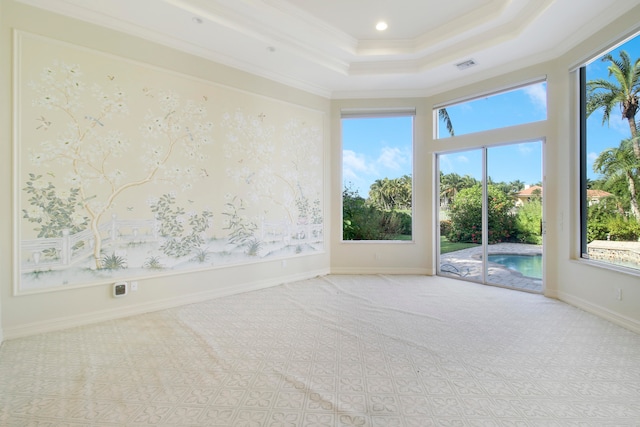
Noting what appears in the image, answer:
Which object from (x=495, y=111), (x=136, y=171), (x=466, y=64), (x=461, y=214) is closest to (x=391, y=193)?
(x=461, y=214)

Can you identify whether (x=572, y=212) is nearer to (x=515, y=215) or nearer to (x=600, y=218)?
(x=600, y=218)

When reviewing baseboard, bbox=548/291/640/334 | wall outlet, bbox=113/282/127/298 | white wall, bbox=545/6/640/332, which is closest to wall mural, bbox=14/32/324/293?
wall outlet, bbox=113/282/127/298

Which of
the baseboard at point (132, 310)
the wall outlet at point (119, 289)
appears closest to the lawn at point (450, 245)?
the baseboard at point (132, 310)

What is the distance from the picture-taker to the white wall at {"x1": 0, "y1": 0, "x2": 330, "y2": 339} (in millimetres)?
2859

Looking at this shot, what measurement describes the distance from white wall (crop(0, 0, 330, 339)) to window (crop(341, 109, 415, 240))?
5.72ft

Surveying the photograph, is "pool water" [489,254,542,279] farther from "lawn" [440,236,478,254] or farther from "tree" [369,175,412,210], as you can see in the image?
"tree" [369,175,412,210]

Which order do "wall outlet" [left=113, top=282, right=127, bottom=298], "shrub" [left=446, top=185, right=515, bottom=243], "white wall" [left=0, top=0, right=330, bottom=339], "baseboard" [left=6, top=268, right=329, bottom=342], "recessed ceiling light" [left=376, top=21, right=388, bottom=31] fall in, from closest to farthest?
"white wall" [left=0, top=0, right=330, bottom=339]
"baseboard" [left=6, top=268, right=329, bottom=342]
"wall outlet" [left=113, top=282, right=127, bottom=298]
"recessed ceiling light" [left=376, top=21, right=388, bottom=31]
"shrub" [left=446, top=185, right=515, bottom=243]

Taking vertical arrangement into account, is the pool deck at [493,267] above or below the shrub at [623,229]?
below

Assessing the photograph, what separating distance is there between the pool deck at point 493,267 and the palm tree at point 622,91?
1.95m

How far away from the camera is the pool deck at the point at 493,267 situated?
4.66 metres

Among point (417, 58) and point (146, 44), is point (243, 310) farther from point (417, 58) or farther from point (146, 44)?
point (417, 58)

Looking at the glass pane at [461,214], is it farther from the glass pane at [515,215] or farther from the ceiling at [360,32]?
the ceiling at [360,32]

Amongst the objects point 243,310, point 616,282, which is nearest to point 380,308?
point 243,310

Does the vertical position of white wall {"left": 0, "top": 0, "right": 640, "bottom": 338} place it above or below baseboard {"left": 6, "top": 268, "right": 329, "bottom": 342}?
above
